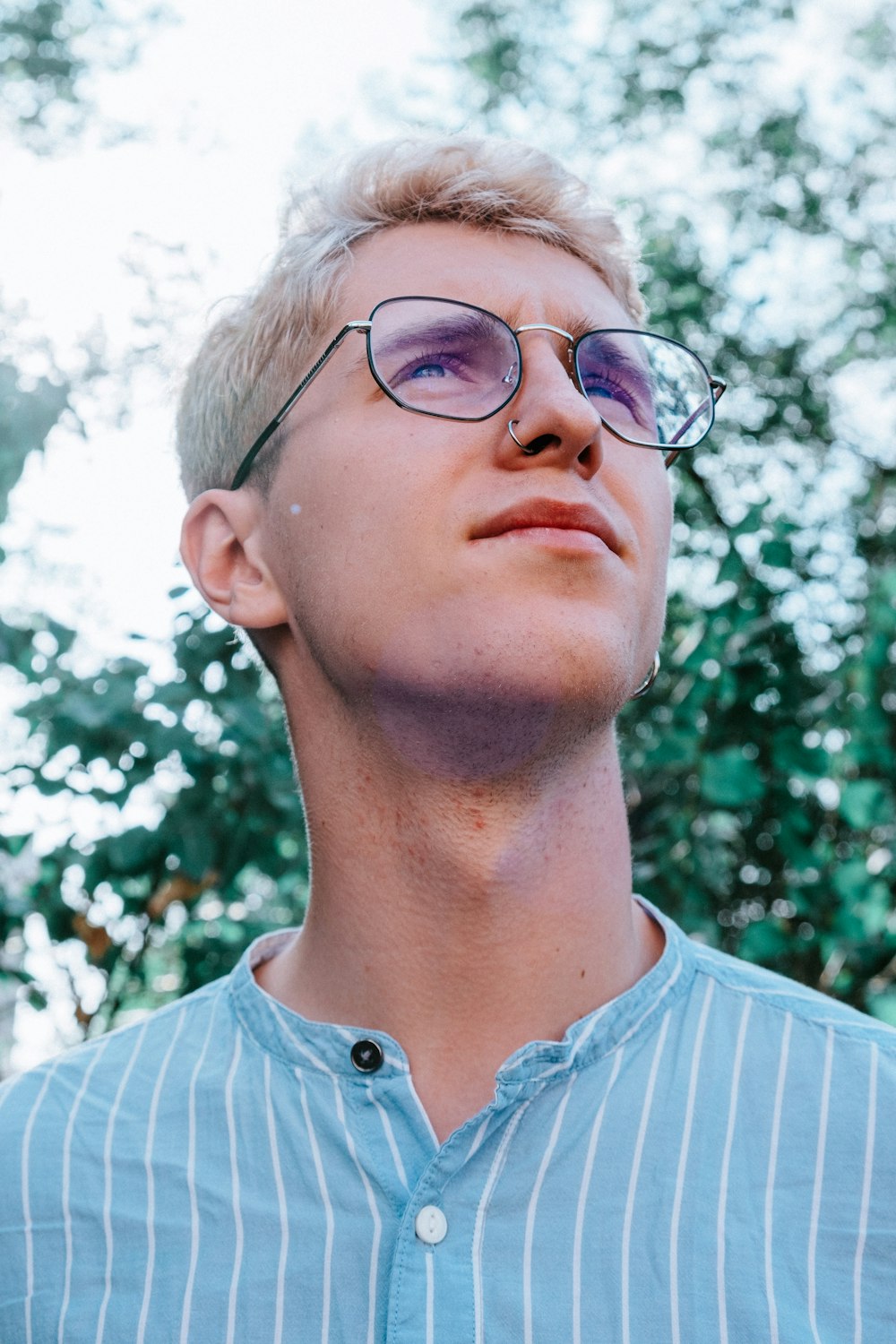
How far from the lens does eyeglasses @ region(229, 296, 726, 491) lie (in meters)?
1.72

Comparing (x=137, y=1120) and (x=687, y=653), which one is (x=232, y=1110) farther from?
(x=687, y=653)

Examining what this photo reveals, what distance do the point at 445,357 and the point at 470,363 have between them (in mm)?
40

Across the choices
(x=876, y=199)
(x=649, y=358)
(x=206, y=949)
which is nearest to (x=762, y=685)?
(x=649, y=358)

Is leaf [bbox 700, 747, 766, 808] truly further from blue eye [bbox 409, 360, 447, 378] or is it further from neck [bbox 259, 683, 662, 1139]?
blue eye [bbox 409, 360, 447, 378]

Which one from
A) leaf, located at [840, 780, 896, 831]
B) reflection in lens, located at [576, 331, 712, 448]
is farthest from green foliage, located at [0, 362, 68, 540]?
leaf, located at [840, 780, 896, 831]

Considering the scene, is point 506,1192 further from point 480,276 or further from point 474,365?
point 480,276

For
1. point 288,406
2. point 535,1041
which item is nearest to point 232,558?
point 288,406

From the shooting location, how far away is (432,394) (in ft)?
5.67

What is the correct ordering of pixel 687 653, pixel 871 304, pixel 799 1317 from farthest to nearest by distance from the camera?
pixel 871 304 → pixel 687 653 → pixel 799 1317

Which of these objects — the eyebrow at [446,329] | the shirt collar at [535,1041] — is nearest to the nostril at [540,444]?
the eyebrow at [446,329]

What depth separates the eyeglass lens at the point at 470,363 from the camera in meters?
1.72

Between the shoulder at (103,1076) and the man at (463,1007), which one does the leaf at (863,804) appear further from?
the shoulder at (103,1076)

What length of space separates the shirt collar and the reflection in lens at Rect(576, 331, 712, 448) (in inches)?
31.5

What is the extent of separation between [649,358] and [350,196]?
2.05 ft
